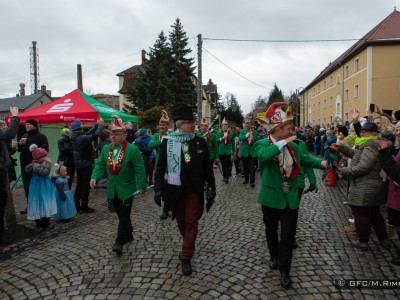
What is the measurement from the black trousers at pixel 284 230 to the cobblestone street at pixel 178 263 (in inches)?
11.7

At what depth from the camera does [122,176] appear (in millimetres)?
4781

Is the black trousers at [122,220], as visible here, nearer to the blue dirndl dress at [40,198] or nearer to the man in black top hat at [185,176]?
the man in black top hat at [185,176]

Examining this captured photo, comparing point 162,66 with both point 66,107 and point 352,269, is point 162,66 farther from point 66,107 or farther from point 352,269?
point 352,269

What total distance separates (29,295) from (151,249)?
5.47ft

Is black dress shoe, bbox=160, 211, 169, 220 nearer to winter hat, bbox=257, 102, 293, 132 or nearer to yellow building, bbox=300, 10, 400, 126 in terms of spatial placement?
winter hat, bbox=257, 102, 293, 132

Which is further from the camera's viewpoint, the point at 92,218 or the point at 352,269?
the point at 92,218

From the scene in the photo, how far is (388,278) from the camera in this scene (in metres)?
3.73

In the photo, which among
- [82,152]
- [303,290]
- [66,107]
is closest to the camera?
[303,290]

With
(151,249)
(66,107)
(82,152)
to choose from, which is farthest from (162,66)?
(151,249)

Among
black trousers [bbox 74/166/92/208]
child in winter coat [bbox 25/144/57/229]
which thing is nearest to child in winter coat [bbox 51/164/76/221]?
child in winter coat [bbox 25/144/57/229]

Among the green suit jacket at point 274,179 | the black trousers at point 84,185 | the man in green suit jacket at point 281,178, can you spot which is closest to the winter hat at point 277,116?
the man in green suit jacket at point 281,178

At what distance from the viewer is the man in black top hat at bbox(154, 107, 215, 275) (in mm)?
4035

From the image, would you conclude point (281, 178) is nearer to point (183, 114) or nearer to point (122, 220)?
point (183, 114)

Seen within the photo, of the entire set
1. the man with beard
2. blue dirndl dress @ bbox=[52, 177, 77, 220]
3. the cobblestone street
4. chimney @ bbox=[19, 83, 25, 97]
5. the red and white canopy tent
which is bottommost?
the cobblestone street
